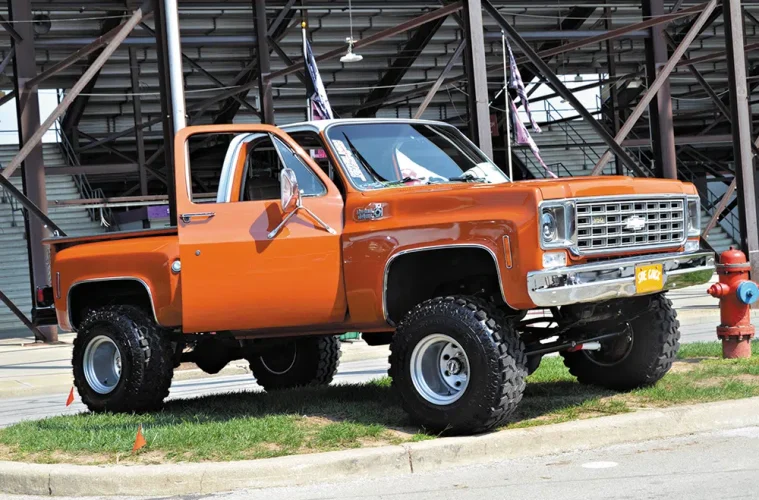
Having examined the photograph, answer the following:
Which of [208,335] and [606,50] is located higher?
[606,50]

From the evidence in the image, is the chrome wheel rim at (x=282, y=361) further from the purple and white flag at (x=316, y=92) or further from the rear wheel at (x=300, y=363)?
the purple and white flag at (x=316, y=92)

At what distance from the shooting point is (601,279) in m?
7.59

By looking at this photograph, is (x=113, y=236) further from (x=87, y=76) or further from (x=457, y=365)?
(x=87, y=76)

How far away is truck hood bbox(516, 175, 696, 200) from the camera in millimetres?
7499

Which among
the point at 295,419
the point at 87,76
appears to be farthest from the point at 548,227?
the point at 87,76

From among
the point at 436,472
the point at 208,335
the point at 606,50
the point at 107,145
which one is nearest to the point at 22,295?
the point at 107,145

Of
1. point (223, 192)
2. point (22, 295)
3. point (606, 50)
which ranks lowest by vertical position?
point (22, 295)

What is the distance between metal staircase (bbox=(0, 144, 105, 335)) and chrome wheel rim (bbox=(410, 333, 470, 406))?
68.6ft

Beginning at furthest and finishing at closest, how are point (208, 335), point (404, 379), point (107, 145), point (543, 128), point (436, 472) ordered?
point (543, 128) < point (107, 145) < point (208, 335) < point (404, 379) < point (436, 472)

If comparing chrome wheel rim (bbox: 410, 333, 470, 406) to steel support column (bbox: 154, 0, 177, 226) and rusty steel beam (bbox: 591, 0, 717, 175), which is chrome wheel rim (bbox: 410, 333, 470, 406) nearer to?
steel support column (bbox: 154, 0, 177, 226)

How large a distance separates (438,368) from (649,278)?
1581 mm

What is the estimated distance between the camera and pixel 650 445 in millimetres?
7488

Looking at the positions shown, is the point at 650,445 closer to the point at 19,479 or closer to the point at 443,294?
the point at 443,294

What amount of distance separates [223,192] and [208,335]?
1.17m
